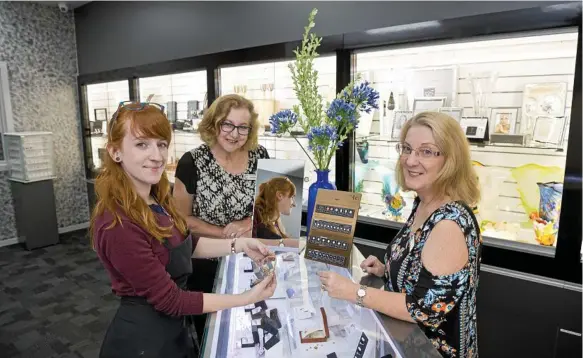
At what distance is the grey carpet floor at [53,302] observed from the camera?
2.92 m

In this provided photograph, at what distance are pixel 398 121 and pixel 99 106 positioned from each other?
4423mm

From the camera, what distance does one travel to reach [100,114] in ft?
17.5

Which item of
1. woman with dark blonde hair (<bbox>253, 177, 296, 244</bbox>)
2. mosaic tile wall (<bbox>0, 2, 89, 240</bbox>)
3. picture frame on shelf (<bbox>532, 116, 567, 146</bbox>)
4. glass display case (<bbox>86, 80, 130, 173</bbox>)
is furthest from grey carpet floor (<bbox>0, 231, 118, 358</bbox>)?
picture frame on shelf (<bbox>532, 116, 567, 146</bbox>)

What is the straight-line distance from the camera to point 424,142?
1286mm

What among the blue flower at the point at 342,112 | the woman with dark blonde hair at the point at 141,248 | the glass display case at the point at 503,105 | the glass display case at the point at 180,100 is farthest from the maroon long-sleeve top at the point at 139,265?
the glass display case at the point at 180,100

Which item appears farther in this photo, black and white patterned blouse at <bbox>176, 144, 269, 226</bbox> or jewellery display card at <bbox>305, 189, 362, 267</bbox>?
black and white patterned blouse at <bbox>176, 144, 269, 226</bbox>

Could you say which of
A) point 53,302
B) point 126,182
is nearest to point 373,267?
point 126,182

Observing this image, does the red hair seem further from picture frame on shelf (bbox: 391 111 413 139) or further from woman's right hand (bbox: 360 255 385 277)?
picture frame on shelf (bbox: 391 111 413 139)

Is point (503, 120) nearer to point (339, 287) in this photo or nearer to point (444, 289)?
point (444, 289)

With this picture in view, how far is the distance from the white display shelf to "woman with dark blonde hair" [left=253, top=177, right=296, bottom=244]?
4347mm

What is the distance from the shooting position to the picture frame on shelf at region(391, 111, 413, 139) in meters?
2.47

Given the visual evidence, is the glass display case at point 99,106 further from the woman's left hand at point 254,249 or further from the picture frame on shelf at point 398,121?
the woman's left hand at point 254,249

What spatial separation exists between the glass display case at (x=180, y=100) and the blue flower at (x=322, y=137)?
89.6 inches

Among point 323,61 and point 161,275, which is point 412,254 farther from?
point 323,61
